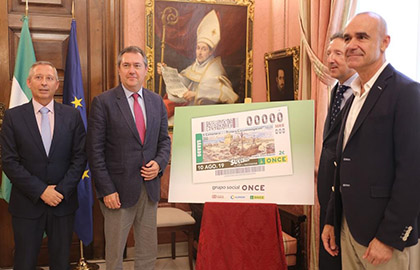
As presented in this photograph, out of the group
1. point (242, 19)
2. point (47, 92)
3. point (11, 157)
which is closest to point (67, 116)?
point (47, 92)

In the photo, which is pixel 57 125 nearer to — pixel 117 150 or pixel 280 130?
pixel 117 150

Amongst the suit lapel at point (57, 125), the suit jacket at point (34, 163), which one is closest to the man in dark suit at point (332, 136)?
the suit jacket at point (34, 163)

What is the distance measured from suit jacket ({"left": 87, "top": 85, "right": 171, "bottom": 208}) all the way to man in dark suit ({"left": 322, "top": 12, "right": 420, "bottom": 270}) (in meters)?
1.36

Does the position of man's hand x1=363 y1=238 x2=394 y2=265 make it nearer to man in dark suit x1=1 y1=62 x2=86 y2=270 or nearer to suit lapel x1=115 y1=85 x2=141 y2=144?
suit lapel x1=115 y1=85 x2=141 y2=144

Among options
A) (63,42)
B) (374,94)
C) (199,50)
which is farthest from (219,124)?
(63,42)

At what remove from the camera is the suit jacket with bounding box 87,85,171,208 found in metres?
2.83

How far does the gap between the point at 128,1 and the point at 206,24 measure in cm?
81

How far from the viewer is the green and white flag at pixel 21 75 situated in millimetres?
3641

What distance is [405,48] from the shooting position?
113 inches

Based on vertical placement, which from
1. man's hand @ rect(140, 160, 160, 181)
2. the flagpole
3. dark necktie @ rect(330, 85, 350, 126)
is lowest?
the flagpole

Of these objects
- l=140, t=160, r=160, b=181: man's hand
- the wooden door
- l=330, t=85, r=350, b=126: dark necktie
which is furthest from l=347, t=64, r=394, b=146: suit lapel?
the wooden door

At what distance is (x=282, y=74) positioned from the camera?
409 centimetres

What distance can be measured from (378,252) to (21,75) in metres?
3.19

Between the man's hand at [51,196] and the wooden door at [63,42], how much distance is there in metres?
1.34
